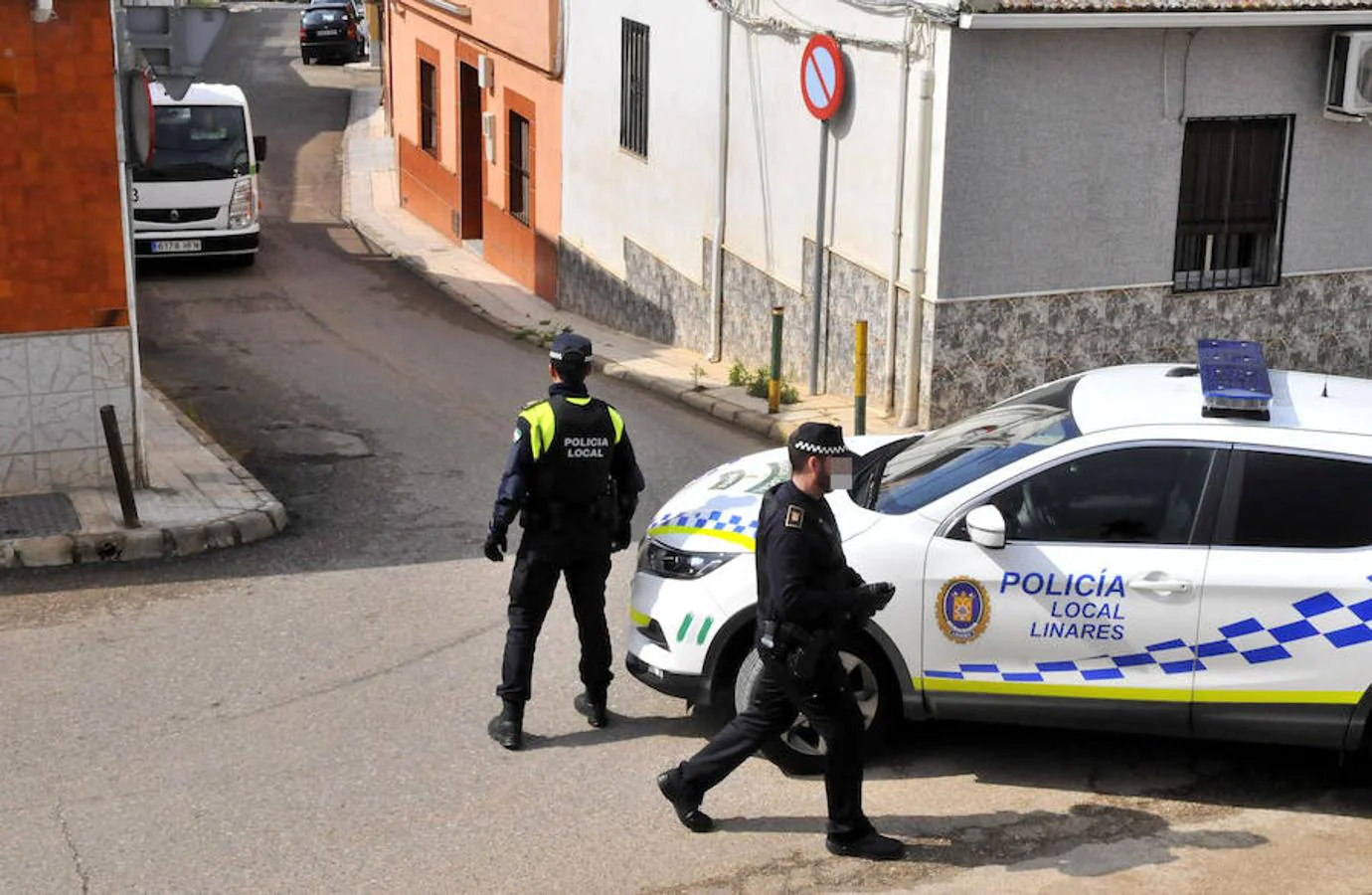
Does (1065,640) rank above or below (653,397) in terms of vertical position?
above

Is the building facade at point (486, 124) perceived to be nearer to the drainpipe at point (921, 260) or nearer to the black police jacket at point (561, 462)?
the drainpipe at point (921, 260)

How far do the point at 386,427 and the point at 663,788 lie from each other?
7.81 metres

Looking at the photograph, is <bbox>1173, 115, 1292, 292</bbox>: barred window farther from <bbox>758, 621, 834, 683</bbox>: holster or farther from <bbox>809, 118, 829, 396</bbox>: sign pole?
<bbox>758, 621, 834, 683</bbox>: holster

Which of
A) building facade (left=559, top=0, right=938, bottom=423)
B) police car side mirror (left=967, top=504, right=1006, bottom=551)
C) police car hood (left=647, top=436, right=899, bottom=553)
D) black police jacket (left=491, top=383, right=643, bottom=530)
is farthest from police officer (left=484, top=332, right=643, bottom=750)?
building facade (left=559, top=0, right=938, bottom=423)

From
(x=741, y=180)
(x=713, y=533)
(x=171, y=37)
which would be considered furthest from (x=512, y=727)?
(x=741, y=180)

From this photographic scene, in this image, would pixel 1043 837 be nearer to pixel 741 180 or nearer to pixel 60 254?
pixel 60 254

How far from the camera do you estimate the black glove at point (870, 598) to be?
6852 millimetres

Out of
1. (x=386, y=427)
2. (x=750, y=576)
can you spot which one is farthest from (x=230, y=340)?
(x=750, y=576)

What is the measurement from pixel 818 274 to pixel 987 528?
7.68 metres

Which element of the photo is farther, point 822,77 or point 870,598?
point 822,77

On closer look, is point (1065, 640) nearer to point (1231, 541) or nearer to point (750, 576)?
point (1231, 541)

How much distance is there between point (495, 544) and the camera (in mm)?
7906

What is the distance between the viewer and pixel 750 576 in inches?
302

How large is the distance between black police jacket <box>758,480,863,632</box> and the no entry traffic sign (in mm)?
8055
